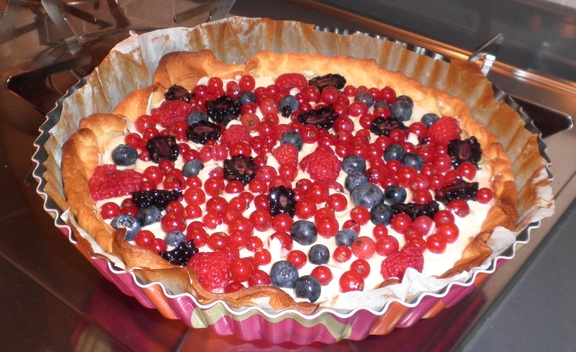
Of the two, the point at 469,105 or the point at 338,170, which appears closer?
the point at 338,170

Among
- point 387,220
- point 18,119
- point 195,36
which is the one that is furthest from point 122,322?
point 195,36

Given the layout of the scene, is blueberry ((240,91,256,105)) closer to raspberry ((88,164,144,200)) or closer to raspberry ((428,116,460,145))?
raspberry ((88,164,144,200))

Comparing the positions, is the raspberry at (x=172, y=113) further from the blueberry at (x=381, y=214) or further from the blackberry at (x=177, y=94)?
the blueberry at (x=381, y=214)

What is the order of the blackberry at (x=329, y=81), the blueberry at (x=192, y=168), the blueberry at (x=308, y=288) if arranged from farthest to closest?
the blackberry at (x=329, y=81) → the blueberry at (x=192, y=168) → the blueberry at (x=308, y=288)

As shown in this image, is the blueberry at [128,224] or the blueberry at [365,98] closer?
the blueberry at [128,224]

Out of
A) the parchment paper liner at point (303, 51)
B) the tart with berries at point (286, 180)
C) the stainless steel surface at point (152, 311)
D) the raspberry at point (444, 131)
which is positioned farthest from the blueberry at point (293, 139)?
the stainless steel surface at point (152, 311)

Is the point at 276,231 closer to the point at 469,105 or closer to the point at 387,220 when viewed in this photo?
the point at 387,220

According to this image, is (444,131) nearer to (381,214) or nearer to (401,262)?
(381,214)
